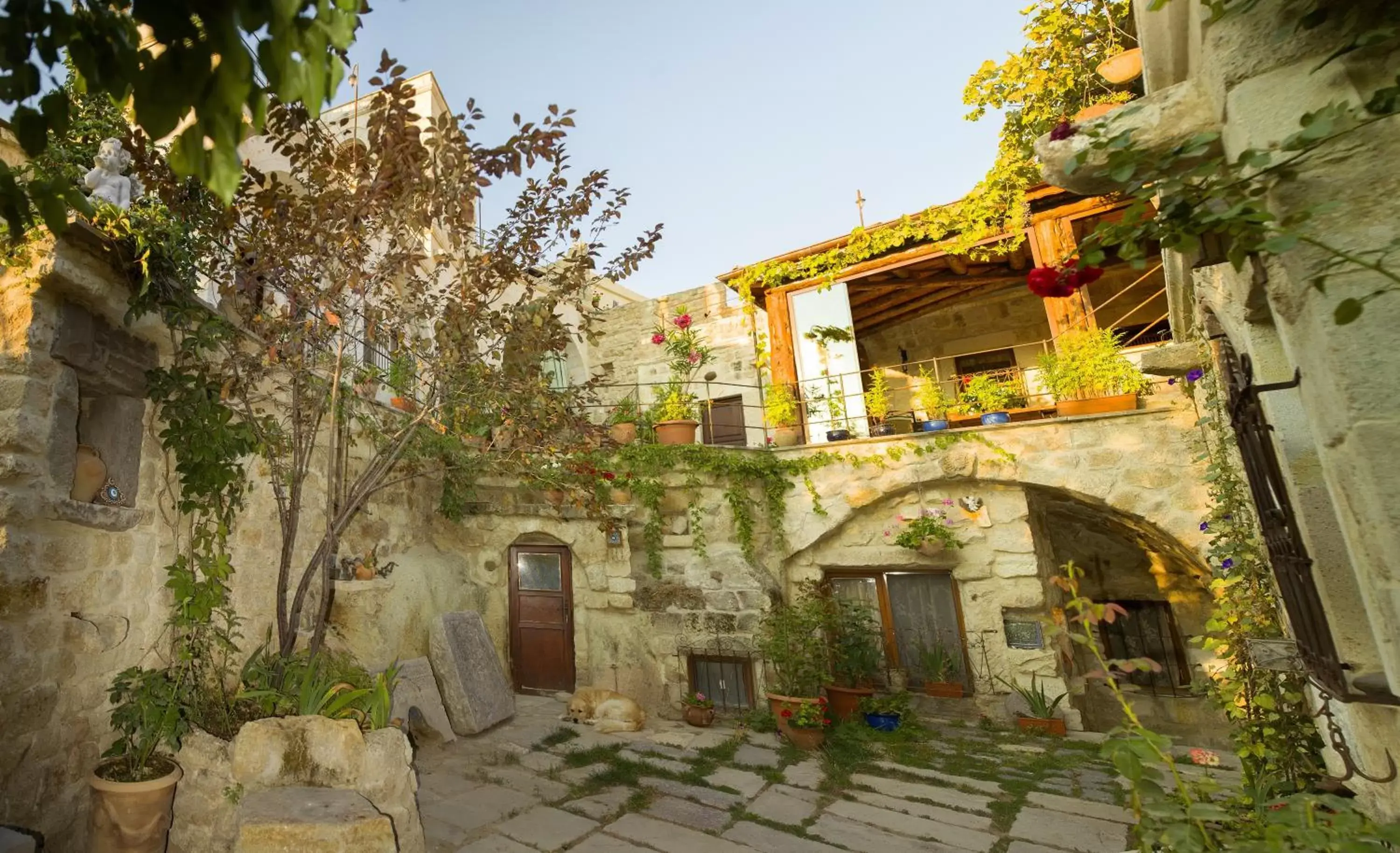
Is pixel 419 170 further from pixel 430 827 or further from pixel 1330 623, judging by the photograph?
pixel 1330 623

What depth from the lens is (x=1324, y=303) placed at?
3.90 feet

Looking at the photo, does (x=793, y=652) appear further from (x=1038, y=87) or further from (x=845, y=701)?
(x=1038, y=87)

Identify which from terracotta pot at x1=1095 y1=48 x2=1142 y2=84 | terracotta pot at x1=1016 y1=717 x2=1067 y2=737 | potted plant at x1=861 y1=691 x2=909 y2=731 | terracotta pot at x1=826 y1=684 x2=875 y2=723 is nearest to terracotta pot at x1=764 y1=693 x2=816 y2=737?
terracotta pot at x1=826 y1=684 x2=875 y2=723

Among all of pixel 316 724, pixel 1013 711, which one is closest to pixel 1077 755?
pixel 1013 711

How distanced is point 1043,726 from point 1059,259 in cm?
470

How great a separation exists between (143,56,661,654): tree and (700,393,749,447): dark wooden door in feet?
20.7

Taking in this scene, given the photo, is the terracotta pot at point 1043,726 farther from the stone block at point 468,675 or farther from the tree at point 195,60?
the tree at point 195,60

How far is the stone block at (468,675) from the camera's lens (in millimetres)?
5371

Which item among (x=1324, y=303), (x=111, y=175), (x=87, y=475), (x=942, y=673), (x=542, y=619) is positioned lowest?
(x=942, y=673)

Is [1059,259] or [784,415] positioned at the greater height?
[1059,259]

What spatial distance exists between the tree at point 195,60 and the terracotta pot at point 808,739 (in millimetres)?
5348

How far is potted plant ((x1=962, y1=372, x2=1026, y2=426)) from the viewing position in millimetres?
6363

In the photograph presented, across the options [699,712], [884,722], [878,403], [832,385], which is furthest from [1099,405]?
[699,712]

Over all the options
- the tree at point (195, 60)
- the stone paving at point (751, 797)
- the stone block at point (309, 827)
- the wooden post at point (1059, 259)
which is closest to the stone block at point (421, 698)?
the stone paving at point (751, 797)
